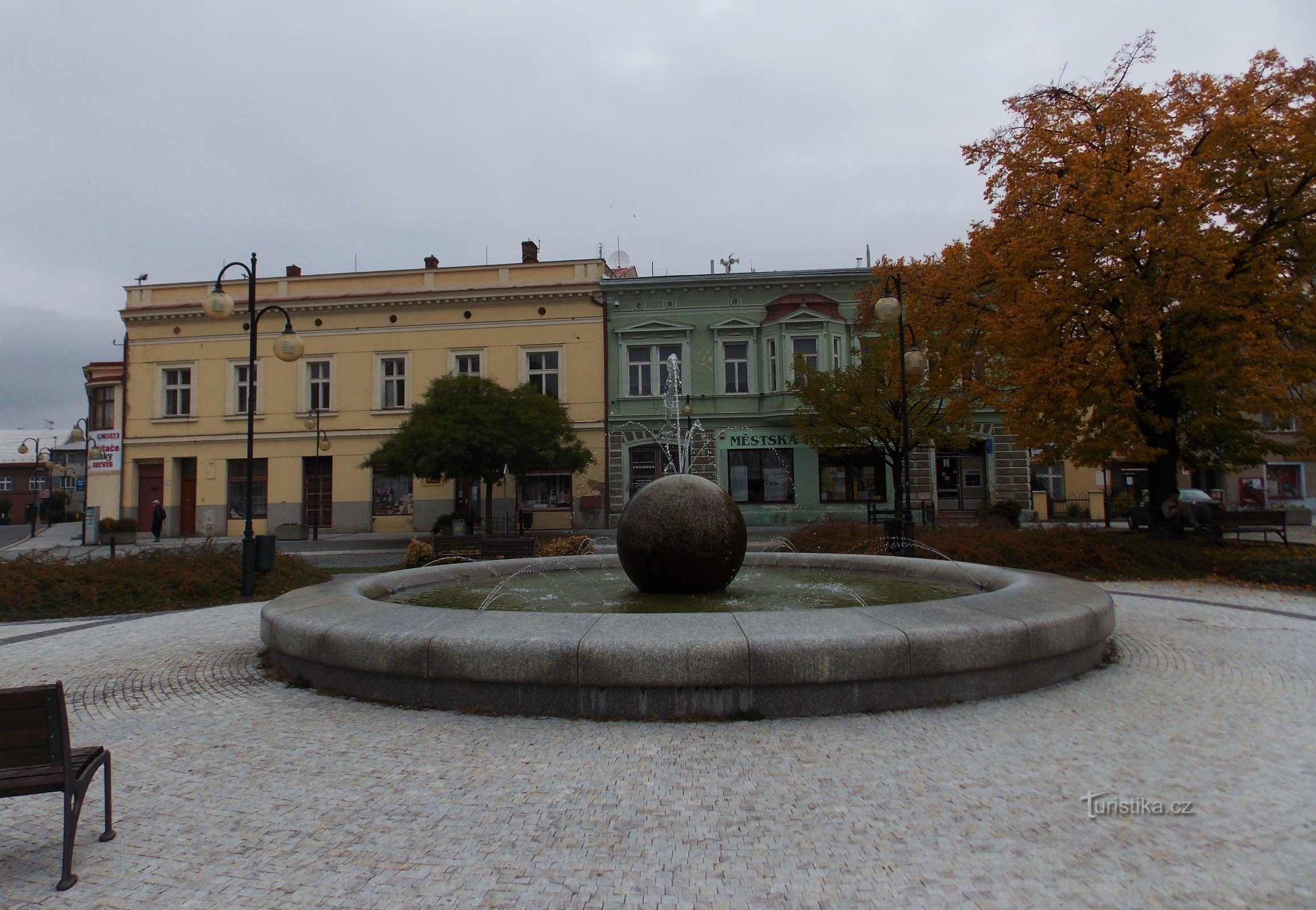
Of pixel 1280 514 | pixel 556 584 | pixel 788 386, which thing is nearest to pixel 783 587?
pixel 556 584

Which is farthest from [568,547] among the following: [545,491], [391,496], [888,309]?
[391,496]

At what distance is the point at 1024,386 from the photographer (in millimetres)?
16781

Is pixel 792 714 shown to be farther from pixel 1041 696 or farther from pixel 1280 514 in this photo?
pixel 1280 514

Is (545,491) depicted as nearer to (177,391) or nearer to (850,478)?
(850,478)

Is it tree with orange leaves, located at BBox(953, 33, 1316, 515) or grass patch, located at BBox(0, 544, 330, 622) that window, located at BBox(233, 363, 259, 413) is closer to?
grass patch, located at BBox(0, 544, 330, 622)

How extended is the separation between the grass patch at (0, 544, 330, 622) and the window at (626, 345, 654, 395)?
19.9 meters

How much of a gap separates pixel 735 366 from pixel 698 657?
28590 mm

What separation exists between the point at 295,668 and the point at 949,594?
23.2 ft

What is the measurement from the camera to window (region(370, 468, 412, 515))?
34469mm

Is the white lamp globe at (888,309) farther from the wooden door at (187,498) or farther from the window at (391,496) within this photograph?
the wooden door at (187,498)

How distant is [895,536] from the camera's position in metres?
15.5

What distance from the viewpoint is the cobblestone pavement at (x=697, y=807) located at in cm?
332

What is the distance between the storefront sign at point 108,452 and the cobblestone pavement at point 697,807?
3138 cm

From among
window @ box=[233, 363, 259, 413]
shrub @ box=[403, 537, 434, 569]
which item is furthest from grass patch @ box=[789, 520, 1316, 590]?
window @ box=[233, 363, 259, 413]
